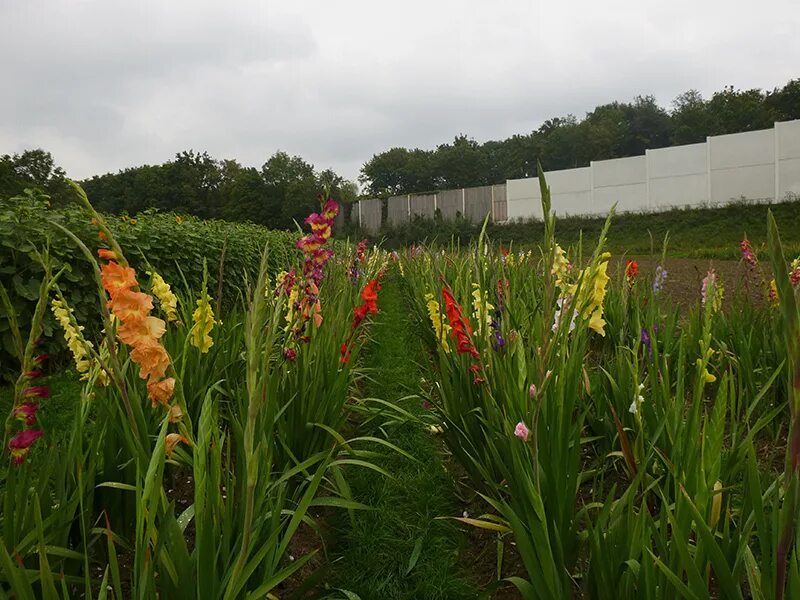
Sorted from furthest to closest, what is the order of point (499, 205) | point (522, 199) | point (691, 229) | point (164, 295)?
point (499, 205) → point (522, 199) → point (691, 229) → point (164, 295)

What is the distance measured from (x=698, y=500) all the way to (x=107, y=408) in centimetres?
158

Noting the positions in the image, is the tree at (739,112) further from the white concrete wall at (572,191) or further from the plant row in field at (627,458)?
the plant row in field at (627,458)

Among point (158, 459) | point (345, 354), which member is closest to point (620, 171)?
point (345, 354)

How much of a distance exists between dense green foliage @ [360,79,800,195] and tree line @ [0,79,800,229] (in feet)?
0.29

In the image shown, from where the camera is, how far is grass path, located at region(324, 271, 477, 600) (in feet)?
5.95

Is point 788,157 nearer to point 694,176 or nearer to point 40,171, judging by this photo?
point 694,176

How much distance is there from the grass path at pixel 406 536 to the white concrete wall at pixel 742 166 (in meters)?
27.6

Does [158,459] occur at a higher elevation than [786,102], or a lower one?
lower

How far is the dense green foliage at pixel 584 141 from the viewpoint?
1753 inches

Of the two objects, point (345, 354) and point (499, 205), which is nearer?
point (345, 354)

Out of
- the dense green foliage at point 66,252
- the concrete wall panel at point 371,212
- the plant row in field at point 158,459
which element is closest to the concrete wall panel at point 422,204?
the concrete wall panel at point 371,212

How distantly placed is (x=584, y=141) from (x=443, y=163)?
14.7 m

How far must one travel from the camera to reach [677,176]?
27.1 meters

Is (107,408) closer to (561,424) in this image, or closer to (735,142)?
(561,424)
